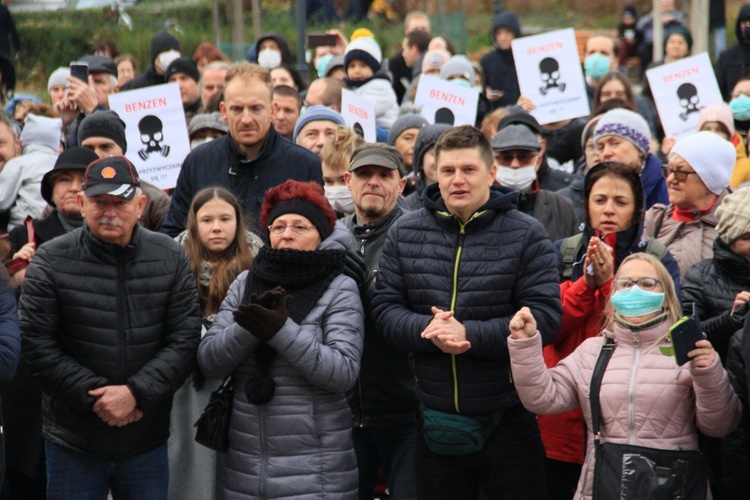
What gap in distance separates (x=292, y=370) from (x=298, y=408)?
0.18 meters

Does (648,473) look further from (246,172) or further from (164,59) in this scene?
(164,59)

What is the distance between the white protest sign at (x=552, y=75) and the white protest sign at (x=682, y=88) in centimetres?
67

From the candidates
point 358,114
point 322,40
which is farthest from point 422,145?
point 322,40

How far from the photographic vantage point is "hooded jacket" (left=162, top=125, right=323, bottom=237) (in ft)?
22.9

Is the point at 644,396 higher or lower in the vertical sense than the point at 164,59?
lower

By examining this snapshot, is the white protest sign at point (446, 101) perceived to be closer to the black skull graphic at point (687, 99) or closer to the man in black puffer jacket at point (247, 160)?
the black skull graphic at point (687, 99)

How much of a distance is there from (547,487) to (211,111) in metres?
5.06

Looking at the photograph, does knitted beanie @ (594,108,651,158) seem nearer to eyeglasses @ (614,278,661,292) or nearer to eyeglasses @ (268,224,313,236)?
eyeglasses @ (614,278,661,292)

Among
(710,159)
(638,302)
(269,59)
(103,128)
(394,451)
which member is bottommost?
(394,451)

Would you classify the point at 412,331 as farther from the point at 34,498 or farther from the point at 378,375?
the point at 34,498

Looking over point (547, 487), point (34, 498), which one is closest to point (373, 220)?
point (547, 487)

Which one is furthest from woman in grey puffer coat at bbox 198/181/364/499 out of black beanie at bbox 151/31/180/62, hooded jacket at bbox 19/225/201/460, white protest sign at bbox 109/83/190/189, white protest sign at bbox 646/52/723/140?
black beanie at bbox 151/31/180/62

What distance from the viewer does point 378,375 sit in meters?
6.00

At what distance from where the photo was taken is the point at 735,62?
1195cm
